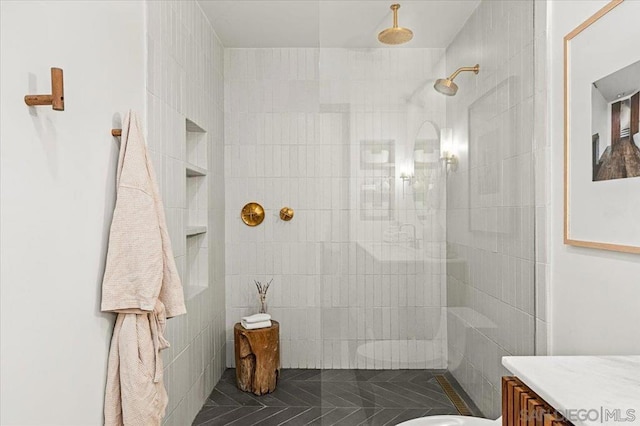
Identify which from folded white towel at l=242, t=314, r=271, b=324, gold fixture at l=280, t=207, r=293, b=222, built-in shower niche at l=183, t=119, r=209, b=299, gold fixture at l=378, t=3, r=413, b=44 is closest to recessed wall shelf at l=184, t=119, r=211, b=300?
built-in shower niche at l=183, t=119, r=209, b=299

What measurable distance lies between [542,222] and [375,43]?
106 cm

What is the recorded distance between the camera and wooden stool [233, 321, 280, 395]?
3430 mm

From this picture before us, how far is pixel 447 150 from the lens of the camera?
2.14 metres

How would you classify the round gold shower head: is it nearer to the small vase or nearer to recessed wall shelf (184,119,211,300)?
recessed wall shelf (184,119,211,300)

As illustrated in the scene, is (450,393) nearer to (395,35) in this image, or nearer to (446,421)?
(446,421)

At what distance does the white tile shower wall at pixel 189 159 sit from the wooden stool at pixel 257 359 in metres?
0.21

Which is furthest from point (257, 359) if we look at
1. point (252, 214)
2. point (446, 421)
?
point (446, 421)

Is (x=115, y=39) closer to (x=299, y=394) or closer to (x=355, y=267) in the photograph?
(x=355, y=267)

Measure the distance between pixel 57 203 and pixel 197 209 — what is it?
1.99 metres

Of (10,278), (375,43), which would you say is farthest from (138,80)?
(10,278)

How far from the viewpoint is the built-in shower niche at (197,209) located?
337cm

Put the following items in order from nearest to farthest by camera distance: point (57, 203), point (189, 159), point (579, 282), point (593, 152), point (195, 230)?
point (57, 203) → point (593, 152) → point (579, 282) → point (195, 230) → point (189, 159)

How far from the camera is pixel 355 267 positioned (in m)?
2.13

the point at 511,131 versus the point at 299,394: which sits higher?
the point at 511,131
